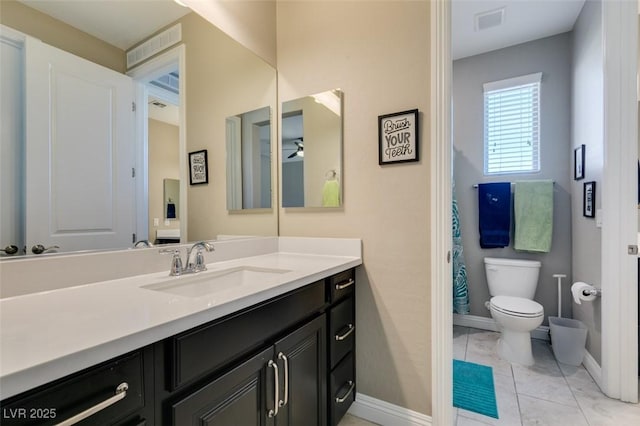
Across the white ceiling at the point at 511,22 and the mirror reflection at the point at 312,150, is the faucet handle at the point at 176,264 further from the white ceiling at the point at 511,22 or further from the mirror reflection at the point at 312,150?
the white ceiling at the point at 511,22

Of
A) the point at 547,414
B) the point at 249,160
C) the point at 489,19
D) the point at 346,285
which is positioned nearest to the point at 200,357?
the point at 346,285

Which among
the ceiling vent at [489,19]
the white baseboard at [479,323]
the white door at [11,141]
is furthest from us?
the white baseboard at [479,323]

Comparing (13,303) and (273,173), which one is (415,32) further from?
(13,303)

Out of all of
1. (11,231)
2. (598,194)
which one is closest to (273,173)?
(11,231)

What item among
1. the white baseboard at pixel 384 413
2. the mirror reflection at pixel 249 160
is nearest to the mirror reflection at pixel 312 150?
the mirror reflection at pixel 249 160

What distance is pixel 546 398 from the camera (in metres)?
1.76

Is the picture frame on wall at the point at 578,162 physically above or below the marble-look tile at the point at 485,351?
above

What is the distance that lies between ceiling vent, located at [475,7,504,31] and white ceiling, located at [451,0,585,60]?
0.03 m

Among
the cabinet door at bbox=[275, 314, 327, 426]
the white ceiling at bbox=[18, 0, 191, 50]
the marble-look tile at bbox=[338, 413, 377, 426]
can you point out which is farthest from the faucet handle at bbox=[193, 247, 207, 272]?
the marble-look tile at bbox=[338, 413, 377, 426]

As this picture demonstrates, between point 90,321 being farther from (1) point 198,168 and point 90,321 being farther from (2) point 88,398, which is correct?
(1) point 198,168

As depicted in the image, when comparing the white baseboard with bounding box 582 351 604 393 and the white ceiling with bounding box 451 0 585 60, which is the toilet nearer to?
the white baseboard with bounding box 582 351 604 393

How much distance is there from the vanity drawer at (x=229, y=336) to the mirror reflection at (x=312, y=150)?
0.75 metres

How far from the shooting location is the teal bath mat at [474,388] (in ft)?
5.53

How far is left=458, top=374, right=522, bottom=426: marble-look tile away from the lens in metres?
1.57
